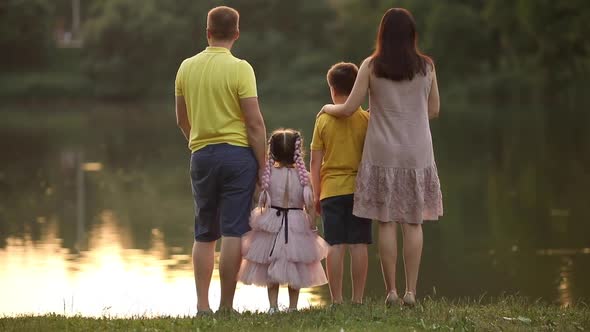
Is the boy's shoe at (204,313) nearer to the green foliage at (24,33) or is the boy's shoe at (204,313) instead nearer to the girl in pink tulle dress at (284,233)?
the girl in pink tulle dress at (284,233)

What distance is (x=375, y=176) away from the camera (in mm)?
6508

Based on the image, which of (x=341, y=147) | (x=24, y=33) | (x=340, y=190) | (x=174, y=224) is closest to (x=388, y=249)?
(x=340, y=190)

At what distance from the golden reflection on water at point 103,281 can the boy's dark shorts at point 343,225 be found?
1.45 metres

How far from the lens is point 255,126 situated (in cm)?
634

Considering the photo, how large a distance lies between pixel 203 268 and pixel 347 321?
3.33ft

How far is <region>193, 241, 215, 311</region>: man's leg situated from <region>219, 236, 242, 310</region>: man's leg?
78 millimetres

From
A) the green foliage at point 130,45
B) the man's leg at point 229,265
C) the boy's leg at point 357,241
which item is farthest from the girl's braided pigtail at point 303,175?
the green foliage at point 130,45

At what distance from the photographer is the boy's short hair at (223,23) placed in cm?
634

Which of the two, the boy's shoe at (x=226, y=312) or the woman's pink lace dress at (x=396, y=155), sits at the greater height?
the woman's pink lace dress at (x=396, y=155)

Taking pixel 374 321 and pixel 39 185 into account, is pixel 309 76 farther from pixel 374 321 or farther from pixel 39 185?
pixel 374 321

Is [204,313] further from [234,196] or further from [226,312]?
[234,196]

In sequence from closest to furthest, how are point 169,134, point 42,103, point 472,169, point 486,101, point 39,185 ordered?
1. point 39,185
2. point 472,169
3. point 169,134
4. point 486,101
5. point 42,103

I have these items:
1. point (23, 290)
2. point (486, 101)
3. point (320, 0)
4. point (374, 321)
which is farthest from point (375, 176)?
point (320, 0)

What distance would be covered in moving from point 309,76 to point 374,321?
45897 millimetres
